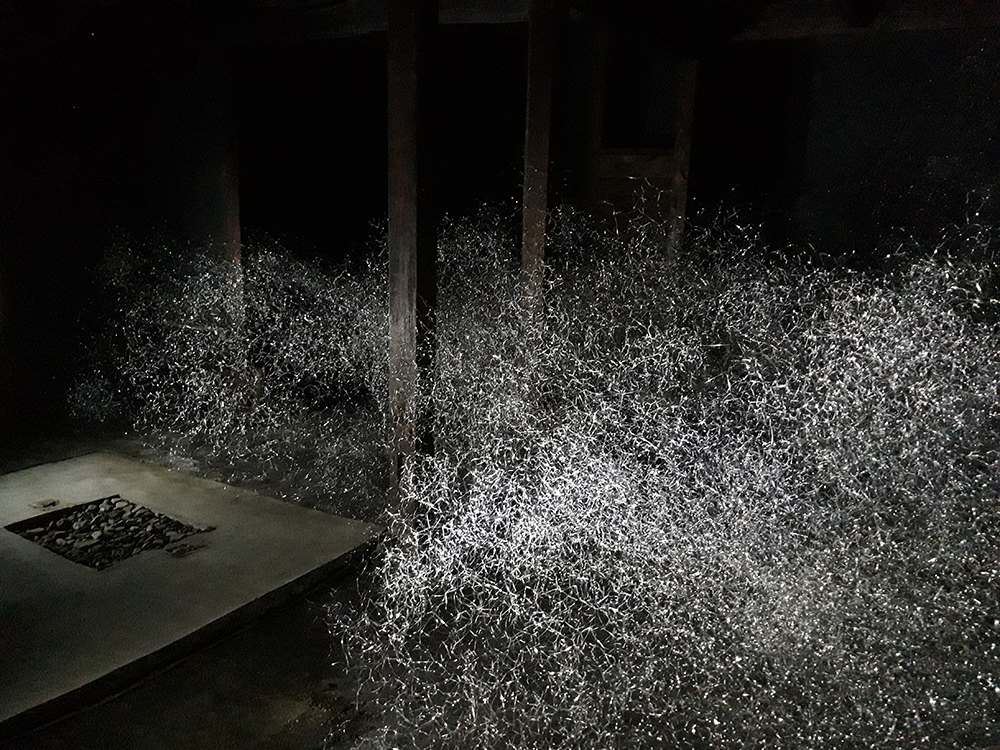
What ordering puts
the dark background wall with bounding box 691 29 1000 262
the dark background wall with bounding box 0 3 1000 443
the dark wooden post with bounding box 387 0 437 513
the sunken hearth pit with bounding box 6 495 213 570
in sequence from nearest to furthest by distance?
1. the dark wooden post with bounding box 387 0 437 513
2. the sunken hearth pit with bounding box 6 495 213 570
3. the dark background wall with bounding box 691 29 1000 262
4. the dark background wall with bounding box 0 3 1000 443

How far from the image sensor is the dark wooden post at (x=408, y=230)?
3.53m

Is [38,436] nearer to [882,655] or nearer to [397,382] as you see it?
[397,382]

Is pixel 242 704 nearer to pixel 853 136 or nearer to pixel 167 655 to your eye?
pixel 167 655

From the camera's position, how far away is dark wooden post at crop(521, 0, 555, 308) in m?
4.44

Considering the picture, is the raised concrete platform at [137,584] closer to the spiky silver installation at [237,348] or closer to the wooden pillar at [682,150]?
the spiky silver installation at [237,348]

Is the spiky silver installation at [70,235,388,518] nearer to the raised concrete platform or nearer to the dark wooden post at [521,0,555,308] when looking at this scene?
the raised concrete platform

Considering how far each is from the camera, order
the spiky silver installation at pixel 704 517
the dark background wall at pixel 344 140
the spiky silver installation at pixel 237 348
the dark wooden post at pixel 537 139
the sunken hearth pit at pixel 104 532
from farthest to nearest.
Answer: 1. the spiky silver installation at pixel 237 348
2. the dark background wall at pixel 344 140
3. the dark wooden post at pixel 537 139
4. the sunken hearth pit at pixel 104 532
5. the spiky silver installation at pixel 704 517

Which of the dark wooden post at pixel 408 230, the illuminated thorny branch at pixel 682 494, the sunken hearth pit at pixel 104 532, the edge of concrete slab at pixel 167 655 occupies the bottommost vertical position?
the sunken hearth pit at pixel 104 532

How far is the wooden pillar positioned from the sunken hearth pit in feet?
12.2

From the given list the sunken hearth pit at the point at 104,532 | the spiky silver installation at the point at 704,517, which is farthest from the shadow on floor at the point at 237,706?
the sunken hearth pit at the point at 104,532

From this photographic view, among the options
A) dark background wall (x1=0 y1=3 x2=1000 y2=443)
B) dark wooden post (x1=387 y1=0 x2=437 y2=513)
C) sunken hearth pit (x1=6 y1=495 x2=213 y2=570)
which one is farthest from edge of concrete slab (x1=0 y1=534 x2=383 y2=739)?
dark background wall (x1=0 y1=3 x2=1000 y2=443)

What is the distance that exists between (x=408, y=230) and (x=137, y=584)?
2.19 metres

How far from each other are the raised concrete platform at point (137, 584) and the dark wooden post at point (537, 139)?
1972 millimetres

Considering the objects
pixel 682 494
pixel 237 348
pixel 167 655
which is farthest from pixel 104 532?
pixel 682 494
